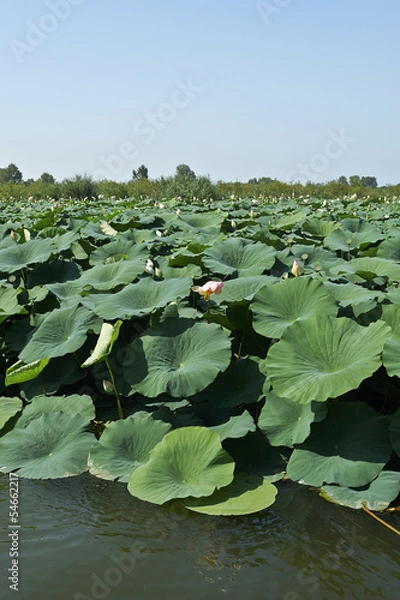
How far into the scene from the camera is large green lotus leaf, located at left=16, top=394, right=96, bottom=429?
2777mm

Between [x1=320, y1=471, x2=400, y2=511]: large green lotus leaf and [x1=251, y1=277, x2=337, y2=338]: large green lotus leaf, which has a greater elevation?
[x1=251, y1=277, x2=337, y2=338]: large green lotus leaf

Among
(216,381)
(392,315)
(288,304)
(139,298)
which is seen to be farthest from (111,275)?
(392,315)

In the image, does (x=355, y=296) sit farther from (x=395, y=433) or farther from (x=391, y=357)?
(x=395, y=433)

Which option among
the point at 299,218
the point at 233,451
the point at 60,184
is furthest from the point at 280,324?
the point at 60,184

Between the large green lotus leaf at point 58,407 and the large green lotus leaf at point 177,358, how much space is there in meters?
0.30

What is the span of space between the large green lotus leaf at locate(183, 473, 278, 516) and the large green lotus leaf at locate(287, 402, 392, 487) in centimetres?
13

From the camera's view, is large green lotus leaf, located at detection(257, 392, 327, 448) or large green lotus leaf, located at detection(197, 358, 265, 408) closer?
large green lotus leaf, located at detection(257, 392, 327, 448)

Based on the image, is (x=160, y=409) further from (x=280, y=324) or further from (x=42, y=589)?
(x=42, y=589)

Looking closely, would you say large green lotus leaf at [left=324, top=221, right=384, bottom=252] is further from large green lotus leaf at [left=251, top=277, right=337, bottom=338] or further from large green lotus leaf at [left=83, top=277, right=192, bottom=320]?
large green lotus leaf at [left=83, top=277, right=192, bottom=320]

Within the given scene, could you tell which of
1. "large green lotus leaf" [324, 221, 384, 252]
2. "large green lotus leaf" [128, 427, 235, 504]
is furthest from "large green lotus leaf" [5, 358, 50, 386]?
"large green lotus leaf" [324, 221, 384, 252]

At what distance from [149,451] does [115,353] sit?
26.8 inches

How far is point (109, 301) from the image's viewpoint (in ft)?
9.58

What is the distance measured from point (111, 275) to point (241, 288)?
0.88m

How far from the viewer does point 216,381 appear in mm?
2736
